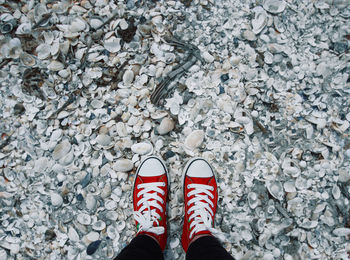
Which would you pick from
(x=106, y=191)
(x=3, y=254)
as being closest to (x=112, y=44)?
(x=106, y=191)

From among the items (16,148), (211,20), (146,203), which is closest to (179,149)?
(146,203)

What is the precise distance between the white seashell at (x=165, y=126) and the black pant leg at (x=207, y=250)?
16.2 inches

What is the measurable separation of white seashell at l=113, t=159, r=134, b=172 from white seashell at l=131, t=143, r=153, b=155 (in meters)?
0.05

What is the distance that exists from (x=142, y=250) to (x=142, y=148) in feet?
1.19

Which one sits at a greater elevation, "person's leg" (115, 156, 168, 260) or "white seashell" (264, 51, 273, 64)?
"white seashell" (264, 51, 273, 64)

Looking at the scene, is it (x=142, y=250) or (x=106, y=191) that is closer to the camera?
(x=142, y=250)

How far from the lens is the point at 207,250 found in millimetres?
804

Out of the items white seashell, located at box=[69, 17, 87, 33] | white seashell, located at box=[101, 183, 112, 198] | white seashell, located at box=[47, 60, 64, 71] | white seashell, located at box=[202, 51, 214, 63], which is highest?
white seashell, located at box=[69, 17, 87, 33]

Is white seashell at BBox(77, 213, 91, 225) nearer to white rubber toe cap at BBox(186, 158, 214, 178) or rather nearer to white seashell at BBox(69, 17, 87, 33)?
white rubber toe cap at BBox(186, 158, 214, 178)

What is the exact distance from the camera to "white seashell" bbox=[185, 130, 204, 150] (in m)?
0.97

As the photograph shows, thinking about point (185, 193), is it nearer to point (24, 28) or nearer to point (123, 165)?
point (123, 165)

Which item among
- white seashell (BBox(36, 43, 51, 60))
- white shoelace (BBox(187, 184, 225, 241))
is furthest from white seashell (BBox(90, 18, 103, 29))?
white shoelace (BBox(187, 184, 225, 241))

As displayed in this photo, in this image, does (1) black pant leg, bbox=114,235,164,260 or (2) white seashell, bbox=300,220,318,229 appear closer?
(1) black pant leg, bbox=114,235,164,260

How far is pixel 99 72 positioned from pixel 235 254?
0.89 metres
